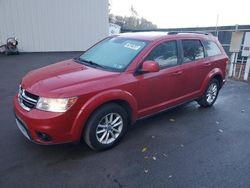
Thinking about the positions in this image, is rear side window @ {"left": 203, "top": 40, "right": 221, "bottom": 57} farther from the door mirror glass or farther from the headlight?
the headlight

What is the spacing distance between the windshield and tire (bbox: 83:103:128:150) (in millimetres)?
671

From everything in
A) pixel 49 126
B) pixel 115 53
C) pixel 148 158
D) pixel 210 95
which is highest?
pixel 115 53

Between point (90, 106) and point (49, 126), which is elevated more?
point (90, 106)

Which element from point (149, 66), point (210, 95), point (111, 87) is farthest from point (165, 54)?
point (210, 95)

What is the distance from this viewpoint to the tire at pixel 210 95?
529 centimetres

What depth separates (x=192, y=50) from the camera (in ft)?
15.5

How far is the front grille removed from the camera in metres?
3.15

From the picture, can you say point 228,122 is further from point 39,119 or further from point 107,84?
point 39,119

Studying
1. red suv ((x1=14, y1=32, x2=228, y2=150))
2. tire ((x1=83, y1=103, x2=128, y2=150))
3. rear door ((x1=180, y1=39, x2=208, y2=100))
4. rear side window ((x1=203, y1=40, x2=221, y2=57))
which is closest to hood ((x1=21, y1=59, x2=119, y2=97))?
red suv ((x1=14, y1=32, x2=228, y2=150))

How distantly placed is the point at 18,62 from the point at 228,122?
949 cm

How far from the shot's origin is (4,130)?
413cm

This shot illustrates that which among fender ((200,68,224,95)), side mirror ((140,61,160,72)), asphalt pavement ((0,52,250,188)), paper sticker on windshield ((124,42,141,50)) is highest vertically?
paper sticker on windshield ((124,42,141,50))

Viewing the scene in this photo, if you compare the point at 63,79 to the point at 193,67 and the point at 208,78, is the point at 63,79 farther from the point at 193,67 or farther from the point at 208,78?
the point at 208,78

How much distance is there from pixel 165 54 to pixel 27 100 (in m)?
2.36
